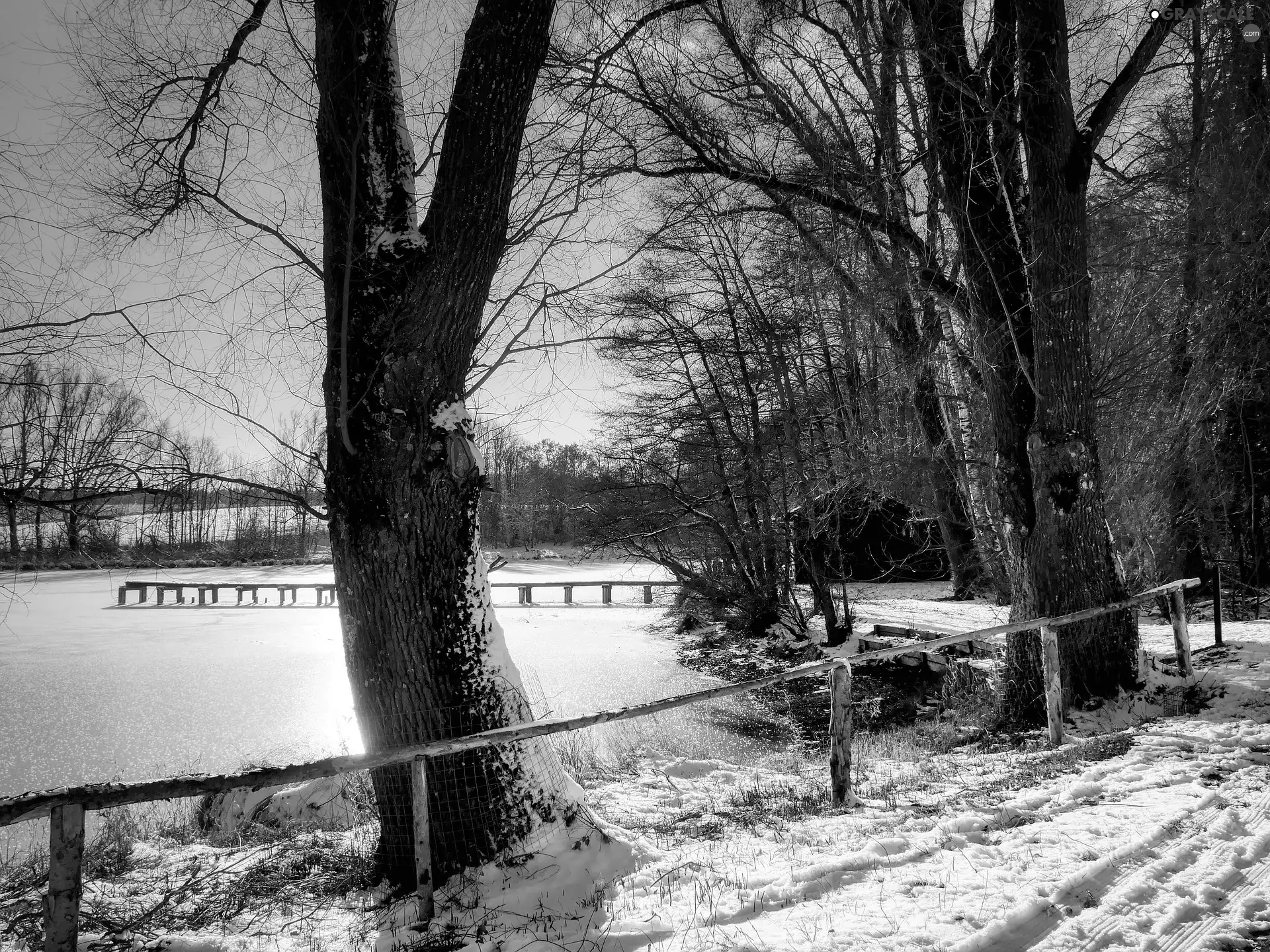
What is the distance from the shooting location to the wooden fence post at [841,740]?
4.78 meters

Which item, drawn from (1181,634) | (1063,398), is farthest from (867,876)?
(1181,634)

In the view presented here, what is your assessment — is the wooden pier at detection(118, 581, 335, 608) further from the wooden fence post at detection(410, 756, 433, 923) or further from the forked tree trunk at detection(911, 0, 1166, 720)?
the wooden fence post at detection(410, 756, 433, 923)

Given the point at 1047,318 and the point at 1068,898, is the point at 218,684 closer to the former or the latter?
the point at 1047,318

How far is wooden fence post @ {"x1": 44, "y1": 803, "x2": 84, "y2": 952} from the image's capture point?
241 cm

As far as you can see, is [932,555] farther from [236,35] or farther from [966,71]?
[236,35]

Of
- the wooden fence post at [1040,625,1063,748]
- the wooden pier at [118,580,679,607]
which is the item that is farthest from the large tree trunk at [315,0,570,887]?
the wooden pier at [118,580,679,607]

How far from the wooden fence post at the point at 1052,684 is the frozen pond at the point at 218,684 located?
3.39 m

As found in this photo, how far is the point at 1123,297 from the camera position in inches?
450

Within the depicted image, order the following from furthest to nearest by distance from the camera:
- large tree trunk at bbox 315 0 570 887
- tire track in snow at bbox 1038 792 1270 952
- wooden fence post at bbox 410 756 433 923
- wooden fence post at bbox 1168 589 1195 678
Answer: wooden fence post at bbox 1168 589 1195 678, large tree trunk at bbox 315 0 570 887, wooden fence post at bbox 410 756 433 923, tire track in snow at bbox 1038 792 1270 952

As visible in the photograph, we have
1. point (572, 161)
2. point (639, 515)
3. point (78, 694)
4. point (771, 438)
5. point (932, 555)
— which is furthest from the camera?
point (932, 555)

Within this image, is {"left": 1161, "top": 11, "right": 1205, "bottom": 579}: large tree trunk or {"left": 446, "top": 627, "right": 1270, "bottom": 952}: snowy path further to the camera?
{"left": 1161, "top": 11, "right": 1205, "bottom": 579}: large tree trunk

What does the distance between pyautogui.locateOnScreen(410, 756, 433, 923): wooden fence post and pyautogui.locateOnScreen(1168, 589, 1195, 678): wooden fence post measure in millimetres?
7184

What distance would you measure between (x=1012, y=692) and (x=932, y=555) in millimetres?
18005

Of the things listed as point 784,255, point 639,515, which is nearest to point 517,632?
point 639,515
